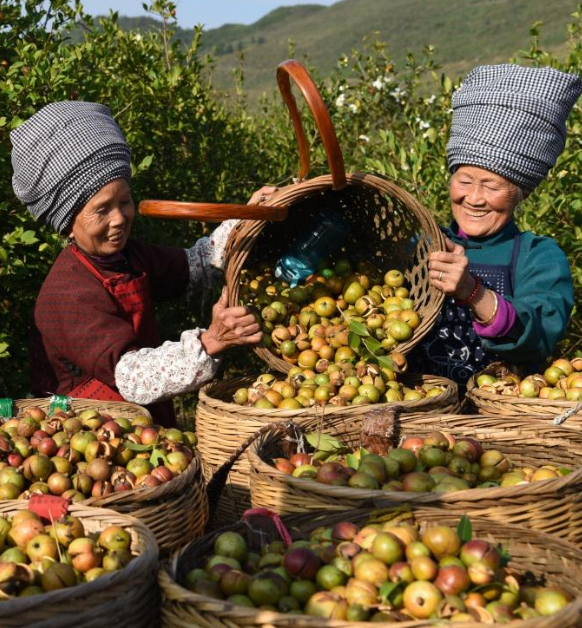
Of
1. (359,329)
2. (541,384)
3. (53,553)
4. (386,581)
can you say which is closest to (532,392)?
(541,384)

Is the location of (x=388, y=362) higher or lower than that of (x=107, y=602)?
lower

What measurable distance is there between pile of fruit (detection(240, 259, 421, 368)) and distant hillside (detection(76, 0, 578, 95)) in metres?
36.9

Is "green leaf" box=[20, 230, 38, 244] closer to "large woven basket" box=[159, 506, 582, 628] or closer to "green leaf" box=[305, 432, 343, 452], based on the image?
"green leaf" box=[305, 432, 343, 452]

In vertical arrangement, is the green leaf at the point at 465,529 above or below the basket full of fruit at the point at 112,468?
above

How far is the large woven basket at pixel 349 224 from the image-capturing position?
3646 millimetres

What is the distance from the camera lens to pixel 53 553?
2.32m

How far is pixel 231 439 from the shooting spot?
353 centimetres

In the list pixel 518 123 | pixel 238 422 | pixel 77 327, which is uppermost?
pixel 518 123

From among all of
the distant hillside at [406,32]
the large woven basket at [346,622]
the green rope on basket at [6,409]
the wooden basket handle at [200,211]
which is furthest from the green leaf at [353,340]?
the distant hillside at [406,32]

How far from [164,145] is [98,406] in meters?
2.98

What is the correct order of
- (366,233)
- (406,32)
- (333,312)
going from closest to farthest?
(333,312) → (366,233) → (406,32)

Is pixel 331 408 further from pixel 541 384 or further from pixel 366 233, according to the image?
pixel 366 233

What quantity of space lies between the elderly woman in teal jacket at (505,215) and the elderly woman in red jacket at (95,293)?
110 centimetres

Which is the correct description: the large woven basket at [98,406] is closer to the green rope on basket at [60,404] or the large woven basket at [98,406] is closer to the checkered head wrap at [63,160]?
the green rope on basket at [60,404]
